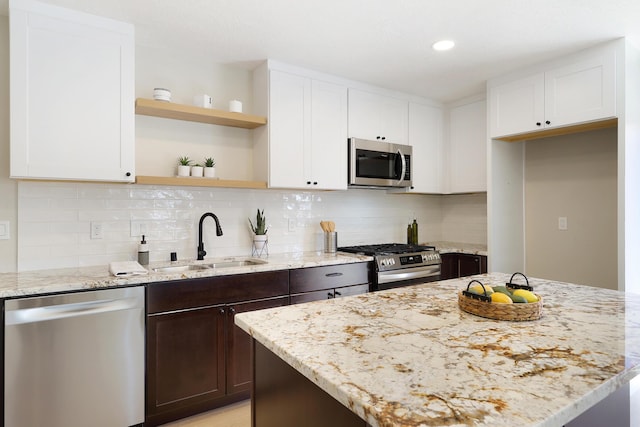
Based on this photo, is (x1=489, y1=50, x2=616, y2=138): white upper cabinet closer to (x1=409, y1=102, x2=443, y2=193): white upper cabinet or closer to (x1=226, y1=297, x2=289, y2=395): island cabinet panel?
(x1=409, y1=102, x2=443, y2=193): white upper cabinet

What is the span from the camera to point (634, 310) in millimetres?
1472

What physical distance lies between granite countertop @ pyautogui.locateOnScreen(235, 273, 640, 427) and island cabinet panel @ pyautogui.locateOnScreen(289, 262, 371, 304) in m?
1.14

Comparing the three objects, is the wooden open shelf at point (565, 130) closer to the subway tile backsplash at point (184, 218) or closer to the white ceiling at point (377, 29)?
the white ceiling at point (377, 29)

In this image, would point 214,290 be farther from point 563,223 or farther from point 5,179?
point 563,223

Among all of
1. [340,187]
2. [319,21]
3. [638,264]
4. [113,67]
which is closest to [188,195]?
[113,67]

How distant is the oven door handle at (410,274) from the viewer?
3.16m

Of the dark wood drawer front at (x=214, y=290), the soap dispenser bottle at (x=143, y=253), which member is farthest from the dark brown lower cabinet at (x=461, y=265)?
the soap dispenser bottle at (x=143, y=253)

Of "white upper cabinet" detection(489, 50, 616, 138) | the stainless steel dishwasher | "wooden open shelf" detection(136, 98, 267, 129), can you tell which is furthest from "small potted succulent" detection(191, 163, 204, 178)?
"white upper cabinet" detection(489, 50, 616, 138)

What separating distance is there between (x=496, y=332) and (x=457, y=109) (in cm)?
338

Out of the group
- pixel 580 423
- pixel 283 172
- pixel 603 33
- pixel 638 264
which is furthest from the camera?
pixel 283 172

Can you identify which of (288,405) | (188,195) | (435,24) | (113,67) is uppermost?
(435,24)

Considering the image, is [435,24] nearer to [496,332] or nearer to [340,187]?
[340,187]

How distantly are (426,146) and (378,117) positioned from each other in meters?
0.72

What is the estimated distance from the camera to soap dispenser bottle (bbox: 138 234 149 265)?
261 cm
